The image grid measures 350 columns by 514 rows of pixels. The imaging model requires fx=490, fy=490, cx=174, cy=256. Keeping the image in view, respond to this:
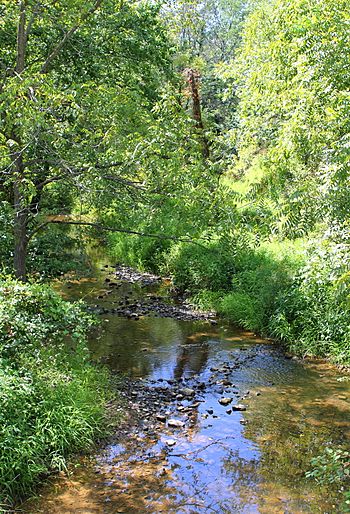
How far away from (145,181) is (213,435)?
3.84 metres

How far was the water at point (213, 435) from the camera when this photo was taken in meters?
5.08

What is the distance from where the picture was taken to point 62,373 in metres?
6.63

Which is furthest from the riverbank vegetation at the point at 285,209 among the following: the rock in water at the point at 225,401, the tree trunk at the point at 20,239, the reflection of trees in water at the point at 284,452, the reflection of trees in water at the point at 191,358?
the rock in water at the point at 225,401

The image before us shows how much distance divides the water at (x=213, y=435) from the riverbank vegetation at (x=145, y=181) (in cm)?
55

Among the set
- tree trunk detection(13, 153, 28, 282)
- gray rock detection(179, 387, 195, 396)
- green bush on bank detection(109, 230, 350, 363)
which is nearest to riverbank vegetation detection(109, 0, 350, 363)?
green bush on bank detection(109, 230, 350, 363)

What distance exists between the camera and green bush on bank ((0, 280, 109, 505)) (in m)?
5.07

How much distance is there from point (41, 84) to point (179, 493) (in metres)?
5.42

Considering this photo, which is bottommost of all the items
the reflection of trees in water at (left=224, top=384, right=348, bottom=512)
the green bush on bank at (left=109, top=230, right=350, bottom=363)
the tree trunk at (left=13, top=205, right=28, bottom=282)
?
the reflection of trees in water at (left=224, top=384, right=348, bottom=512)

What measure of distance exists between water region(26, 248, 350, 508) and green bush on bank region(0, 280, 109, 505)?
0.33 m

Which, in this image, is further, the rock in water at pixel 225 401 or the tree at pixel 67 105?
the rock in water at pixel 225 401

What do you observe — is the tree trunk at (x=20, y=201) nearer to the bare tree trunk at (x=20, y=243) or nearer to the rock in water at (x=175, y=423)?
the bare tree trunk at (x=20, y=243)

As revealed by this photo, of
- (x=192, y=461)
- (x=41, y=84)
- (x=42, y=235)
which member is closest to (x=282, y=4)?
(x=41, y=84)

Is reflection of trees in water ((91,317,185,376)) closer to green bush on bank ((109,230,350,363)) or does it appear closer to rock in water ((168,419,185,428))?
green bush on bank ((109,230,350,363))

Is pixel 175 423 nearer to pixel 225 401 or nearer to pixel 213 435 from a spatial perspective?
pixel 213 435
